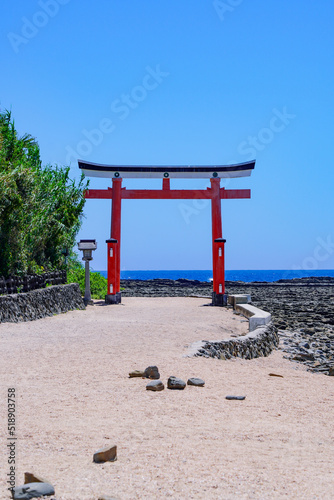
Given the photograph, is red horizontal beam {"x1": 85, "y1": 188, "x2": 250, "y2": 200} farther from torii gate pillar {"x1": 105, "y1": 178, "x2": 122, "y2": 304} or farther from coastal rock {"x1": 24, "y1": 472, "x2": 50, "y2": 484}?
coastal rock {"x1": 24, "y1": 472, "x2": 50, "y2": 484}

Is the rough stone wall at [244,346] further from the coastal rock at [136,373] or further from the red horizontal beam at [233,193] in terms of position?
the red horizontal beam at [233,193]

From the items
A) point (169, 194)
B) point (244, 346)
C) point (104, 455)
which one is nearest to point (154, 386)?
point (104, 455)

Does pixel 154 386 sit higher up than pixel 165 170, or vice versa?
pixel 165 170

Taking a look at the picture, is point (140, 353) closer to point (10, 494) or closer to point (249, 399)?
point (249, 399)

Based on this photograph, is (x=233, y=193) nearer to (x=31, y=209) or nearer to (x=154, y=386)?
(x=31, y=209)

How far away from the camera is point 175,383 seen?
5.45 metres

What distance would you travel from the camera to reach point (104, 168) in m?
20.5

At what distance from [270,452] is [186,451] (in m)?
0.67

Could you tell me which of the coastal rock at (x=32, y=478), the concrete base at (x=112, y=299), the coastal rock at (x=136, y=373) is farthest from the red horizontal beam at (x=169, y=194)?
the coastal rock at (x=32, y=478)

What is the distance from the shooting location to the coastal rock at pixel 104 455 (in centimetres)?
330

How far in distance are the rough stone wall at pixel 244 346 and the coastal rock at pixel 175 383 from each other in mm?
2109

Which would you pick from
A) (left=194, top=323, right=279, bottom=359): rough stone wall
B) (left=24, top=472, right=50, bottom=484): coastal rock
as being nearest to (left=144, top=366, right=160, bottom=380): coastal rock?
(left=194, top=323, right=279, bottom=359): rough stone wall

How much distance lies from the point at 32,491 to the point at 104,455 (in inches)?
23.9

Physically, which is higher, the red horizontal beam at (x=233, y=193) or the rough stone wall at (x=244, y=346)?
the red horizontal beam at (x=233, y=193)
